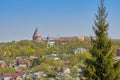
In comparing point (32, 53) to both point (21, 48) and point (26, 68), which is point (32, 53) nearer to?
point (21, 48)

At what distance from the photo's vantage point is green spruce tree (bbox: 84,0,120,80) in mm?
11180

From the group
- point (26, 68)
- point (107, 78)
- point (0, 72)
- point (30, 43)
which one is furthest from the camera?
point (30, 43)

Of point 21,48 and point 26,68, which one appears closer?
point 26,68

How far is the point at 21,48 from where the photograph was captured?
8238 cm

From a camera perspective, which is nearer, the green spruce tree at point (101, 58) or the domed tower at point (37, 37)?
the green spruce tree at point (101, 58)

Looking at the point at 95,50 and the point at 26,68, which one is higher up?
the point at 95,50

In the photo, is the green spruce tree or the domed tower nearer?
the green spruce tree

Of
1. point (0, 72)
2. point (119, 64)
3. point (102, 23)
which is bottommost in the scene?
point (0, 72)

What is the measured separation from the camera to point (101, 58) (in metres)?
11.4

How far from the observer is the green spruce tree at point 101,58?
1118 centimetres

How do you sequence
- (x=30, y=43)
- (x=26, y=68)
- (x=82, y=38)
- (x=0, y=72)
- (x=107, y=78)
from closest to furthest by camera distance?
(x=107, y=78) < (x=0, y=72) < (x=26, y=68) < (x=30, y=43) < (x=82, y=38)

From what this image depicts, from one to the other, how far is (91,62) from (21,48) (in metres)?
71.3

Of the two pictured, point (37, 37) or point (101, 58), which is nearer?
point (101, 58)

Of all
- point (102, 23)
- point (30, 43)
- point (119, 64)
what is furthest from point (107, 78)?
point (30, 43)
